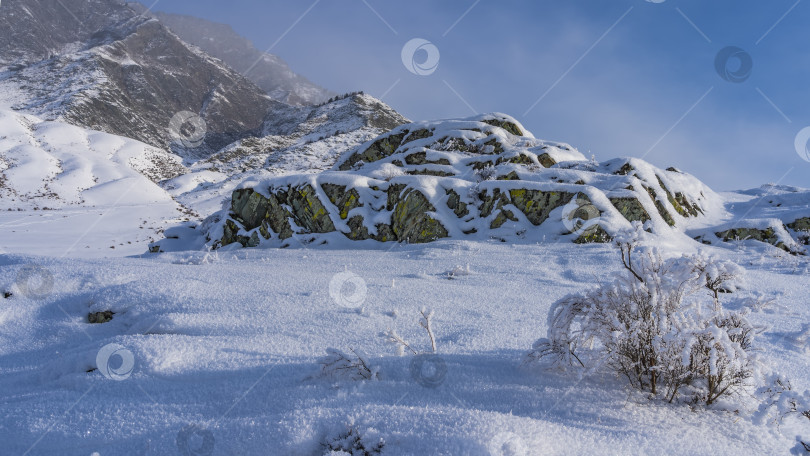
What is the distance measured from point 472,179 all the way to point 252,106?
462 feet

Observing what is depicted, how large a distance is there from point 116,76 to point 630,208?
12345cm

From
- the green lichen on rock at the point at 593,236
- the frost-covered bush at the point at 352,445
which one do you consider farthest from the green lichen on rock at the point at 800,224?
the frost-covered bush at the point at 352,445

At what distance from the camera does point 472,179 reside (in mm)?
14969

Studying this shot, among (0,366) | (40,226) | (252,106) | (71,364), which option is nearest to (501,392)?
(71,364)

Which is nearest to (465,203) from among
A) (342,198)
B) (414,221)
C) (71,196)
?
(414,221)

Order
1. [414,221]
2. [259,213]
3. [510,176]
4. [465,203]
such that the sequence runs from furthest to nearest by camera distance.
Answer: [510,176] < [259,213] < [465,203] < [414,221]

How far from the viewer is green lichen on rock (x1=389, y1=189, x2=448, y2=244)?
38.1ft

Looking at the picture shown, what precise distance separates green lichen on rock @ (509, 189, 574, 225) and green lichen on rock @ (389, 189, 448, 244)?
2.58 meters

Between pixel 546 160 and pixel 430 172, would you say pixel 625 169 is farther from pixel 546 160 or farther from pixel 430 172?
pixel 430 172

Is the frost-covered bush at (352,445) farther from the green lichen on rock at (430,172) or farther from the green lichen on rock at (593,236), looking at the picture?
the green lichen on rock at (430,172)

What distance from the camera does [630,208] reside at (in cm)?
1153

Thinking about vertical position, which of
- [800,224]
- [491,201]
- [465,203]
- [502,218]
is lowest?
[502,218]

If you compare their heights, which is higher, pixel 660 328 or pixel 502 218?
pixel 502 218

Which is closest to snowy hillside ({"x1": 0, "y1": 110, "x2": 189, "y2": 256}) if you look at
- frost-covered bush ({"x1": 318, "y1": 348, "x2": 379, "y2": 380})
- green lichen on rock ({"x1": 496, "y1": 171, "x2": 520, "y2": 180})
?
green lichen on rock ({"x1": 496, "y1": 171, "x2": 520, "y2": 180})
